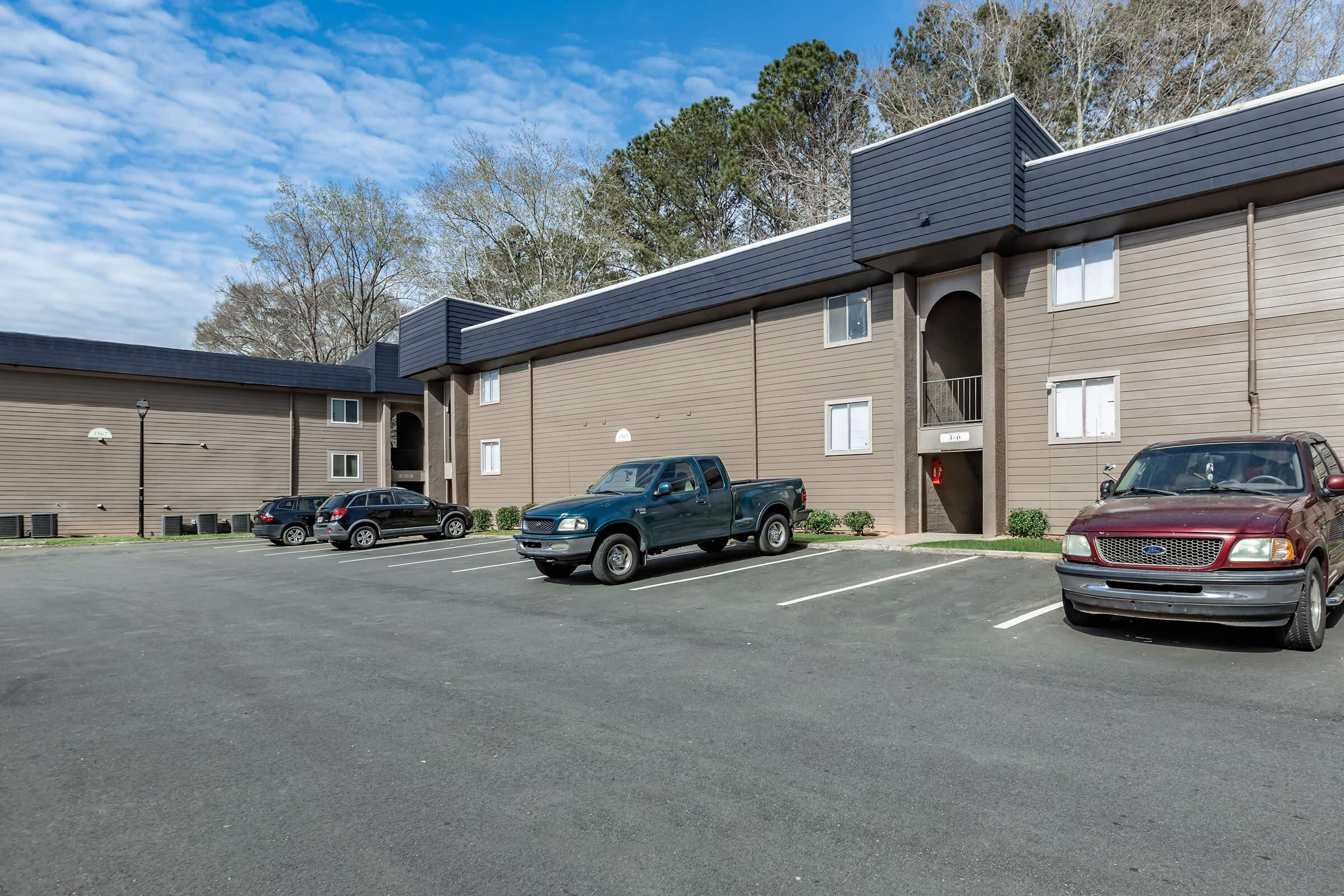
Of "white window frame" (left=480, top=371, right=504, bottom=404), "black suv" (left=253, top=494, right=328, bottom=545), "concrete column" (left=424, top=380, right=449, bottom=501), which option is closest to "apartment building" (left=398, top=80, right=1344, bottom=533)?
"white window frame" (left=480, top=371, right=504, bottom=404)

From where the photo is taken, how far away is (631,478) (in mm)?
13148

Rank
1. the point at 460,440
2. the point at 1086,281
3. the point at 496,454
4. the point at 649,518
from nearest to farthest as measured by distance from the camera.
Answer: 1. the point at 649,518
2. the point at 1086,281
3. the point at 496,454
4. the point at 460,440

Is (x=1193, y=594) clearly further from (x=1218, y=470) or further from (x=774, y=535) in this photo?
(x=774, y=535)

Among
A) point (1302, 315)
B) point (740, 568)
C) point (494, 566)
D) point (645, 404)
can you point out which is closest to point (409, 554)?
point (494, 566)

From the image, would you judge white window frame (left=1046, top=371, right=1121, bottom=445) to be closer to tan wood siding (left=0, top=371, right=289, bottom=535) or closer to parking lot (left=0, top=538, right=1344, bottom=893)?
parking lot (left=0, top=538, right=1344, bottom=893)

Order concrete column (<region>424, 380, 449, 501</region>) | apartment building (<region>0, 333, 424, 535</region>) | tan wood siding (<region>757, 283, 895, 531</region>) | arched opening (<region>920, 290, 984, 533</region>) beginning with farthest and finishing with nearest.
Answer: concrete column (<region>424, 380, 449, 501</region>), apartment building (<region>0, 333, 424, 535</region>), tan wood siding (<region>757, 283, 895, 531</region>), arched opening (<region>920, 290, 984, 533</region>)

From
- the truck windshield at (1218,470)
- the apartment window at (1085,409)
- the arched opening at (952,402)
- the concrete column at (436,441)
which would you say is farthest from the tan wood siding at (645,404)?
the truck windshield at (1218,470)

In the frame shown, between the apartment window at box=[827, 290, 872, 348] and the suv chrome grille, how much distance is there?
1229 cm

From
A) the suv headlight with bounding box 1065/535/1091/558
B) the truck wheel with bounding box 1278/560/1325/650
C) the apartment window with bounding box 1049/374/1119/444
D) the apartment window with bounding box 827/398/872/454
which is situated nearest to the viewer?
the truck wheel with bounding box 1278/560/1325/650

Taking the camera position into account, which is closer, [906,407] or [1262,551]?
[1262,551]

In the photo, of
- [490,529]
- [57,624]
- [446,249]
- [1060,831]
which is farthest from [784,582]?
[446,249]

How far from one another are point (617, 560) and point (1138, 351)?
35.1ft

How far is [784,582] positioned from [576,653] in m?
4.63

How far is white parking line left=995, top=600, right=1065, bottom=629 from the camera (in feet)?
27.0
